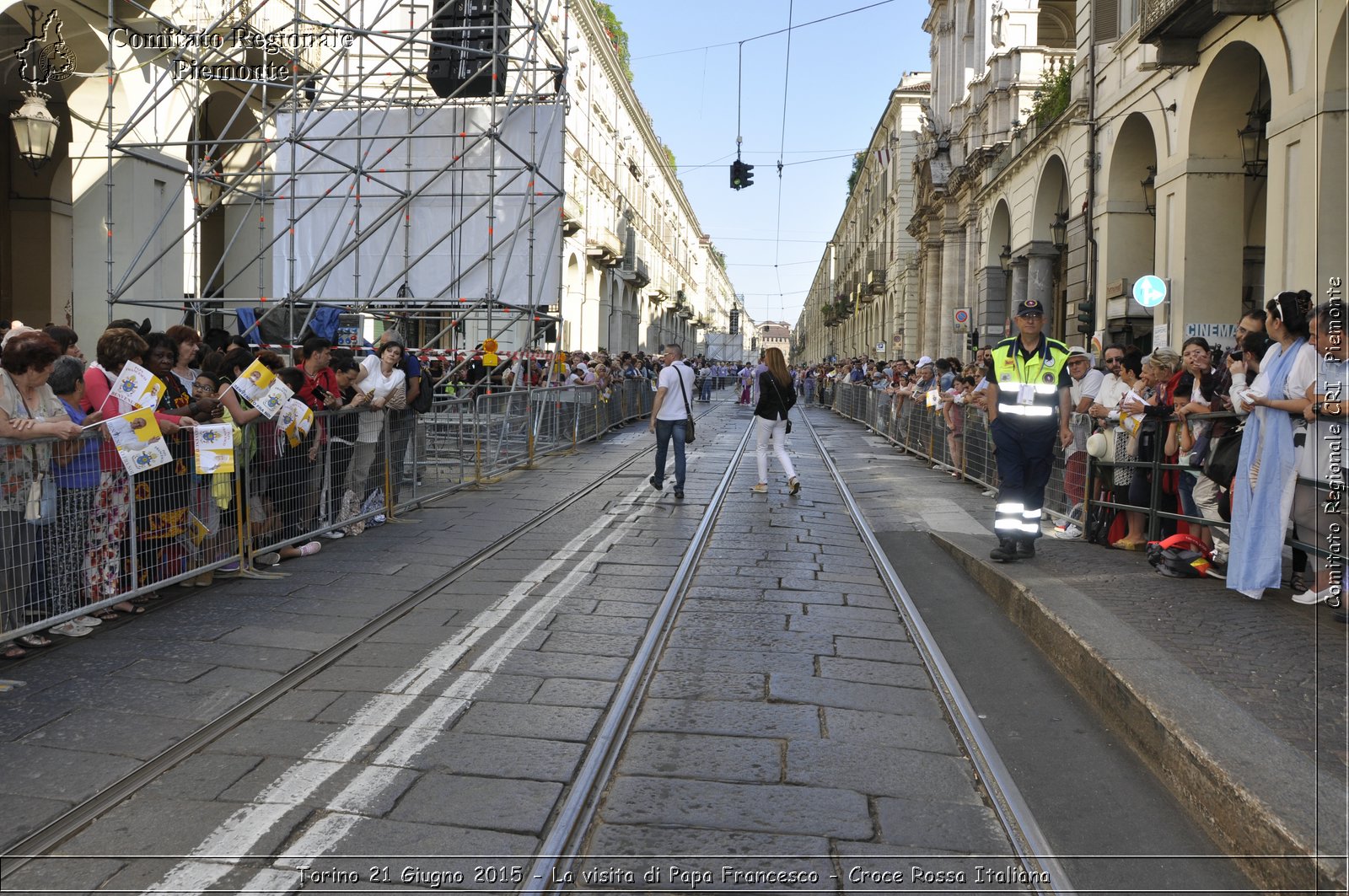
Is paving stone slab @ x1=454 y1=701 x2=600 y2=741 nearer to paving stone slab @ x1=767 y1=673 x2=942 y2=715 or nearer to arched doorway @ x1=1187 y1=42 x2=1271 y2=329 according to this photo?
paving stone slab @ x1=767 y1=673 x2=942 y2=715

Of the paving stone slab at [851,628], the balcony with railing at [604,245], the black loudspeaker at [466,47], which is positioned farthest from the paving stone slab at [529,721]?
the balcony with railing at [604,245]

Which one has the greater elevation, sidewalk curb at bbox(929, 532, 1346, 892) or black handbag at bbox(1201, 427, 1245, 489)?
black handbag at bbox(1201, 427, 1245, 489)

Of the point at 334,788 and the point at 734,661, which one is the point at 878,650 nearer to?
the point at 734,661

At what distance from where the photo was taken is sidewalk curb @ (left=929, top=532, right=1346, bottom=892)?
3207mm

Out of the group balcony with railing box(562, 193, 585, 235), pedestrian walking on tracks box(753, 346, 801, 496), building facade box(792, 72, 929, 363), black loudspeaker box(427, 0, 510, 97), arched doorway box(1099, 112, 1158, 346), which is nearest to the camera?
pedestrian walking on tracks box(753, 346, 801, 496)

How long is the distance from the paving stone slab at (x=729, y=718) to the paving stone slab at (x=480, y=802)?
785mm

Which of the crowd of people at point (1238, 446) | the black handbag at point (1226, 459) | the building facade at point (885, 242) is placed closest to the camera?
the crowd of people at point (1238, 446)

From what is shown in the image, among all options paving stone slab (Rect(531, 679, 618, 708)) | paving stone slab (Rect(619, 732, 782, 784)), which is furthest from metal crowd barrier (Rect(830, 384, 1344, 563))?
paving stone slab (Rect(531, 679, 618, 708))

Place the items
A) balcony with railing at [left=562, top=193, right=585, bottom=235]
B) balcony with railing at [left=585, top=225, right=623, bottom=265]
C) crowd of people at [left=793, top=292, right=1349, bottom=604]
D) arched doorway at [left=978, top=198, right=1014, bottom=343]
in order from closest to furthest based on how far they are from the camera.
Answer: crowd of people at [left=793, top=292, right=1349, bottom=604] < arched doorway at [left=978, top=198, right=1014, bottom=343] < balcony with railing at [left=562, top=193, right=585, bottom=235] < balcony with railing at [left=585, top=225, right=623, bottom=265]

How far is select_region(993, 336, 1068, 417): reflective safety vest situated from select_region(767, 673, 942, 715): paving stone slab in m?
3.08

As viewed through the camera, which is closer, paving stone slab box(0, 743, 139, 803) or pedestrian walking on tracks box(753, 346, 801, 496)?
paving stone slab box(0, 743, 139, 803)

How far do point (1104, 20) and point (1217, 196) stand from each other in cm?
592

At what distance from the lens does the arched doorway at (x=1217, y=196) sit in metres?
16.3

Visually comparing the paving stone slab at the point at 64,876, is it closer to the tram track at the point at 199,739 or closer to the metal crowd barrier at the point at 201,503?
the tram track at the point at 199,739
